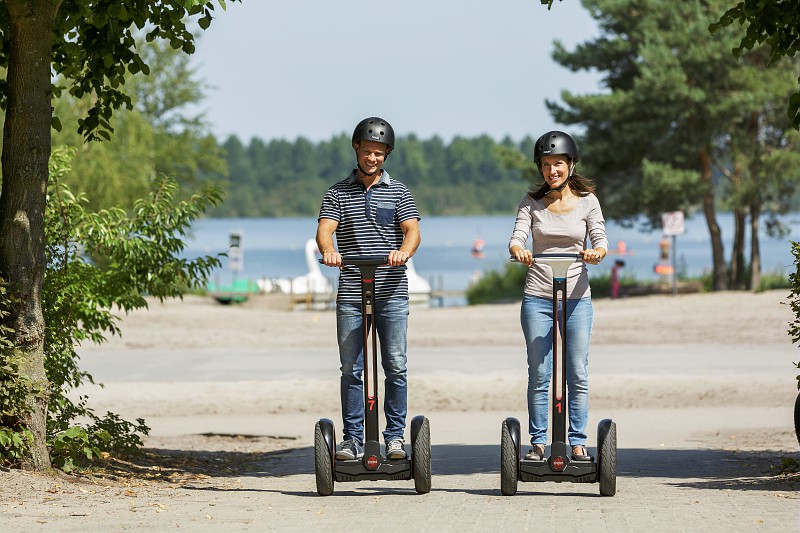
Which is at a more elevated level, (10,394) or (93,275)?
(93,275)

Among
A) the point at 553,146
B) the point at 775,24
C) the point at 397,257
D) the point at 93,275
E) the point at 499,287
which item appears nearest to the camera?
the point at 397,257

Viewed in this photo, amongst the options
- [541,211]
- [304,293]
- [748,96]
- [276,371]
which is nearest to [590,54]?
[748,96]

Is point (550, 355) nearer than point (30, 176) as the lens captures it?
Yes

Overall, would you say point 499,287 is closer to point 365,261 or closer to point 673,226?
point 673,226

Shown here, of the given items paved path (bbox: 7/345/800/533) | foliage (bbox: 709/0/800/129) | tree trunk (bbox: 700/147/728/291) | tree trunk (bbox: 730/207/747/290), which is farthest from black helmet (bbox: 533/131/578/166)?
tree trunk (bbox: 730/207/747/290)

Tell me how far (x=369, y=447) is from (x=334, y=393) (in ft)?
30.0

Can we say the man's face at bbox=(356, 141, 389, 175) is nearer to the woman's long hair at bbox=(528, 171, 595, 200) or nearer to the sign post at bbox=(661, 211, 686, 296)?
the woman's long hair at bbox=(528, 171, 595, 200)

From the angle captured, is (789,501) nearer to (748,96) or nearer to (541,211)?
(541,211)

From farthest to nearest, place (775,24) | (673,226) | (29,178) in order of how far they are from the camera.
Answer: (673,226) < (29,178) < (775,24)

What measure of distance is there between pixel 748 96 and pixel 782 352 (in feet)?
60.5

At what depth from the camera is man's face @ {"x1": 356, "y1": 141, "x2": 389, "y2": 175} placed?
7539 mm

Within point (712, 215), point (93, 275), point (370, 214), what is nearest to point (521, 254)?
point (370, 214)

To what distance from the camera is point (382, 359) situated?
7551 mm

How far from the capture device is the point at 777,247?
134000mm
